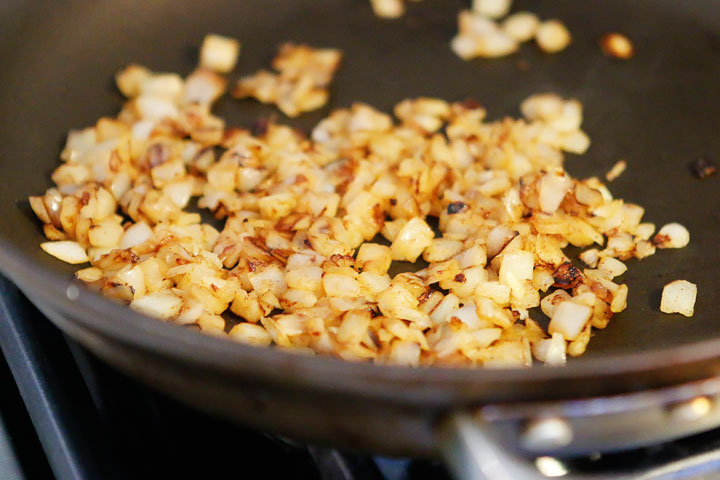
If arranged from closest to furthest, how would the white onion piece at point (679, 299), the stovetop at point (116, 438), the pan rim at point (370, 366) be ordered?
1. the pan rim at point (370, 366)
2. the stovetop at point (116, 438)
3. the white onion piece at point (679, 299)

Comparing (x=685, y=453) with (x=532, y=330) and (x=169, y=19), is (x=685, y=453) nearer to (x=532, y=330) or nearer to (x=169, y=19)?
(x=532, y=330)

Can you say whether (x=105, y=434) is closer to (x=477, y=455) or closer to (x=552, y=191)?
(x=477, y=455)

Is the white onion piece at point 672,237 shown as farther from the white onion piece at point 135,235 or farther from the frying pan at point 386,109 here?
the white onion piece at point 135,235

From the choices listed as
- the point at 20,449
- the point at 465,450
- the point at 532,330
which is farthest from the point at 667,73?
the point at 20,449

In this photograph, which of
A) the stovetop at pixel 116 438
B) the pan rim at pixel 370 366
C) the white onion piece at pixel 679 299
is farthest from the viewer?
the white onion piece at pixel 679 299

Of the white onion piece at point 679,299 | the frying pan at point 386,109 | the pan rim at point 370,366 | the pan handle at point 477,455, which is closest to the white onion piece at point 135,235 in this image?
the frying pan at point 386,109

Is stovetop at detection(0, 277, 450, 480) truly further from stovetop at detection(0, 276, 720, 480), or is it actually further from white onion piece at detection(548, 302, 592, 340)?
white onion piece at detection(548, 302, 592, 340)
